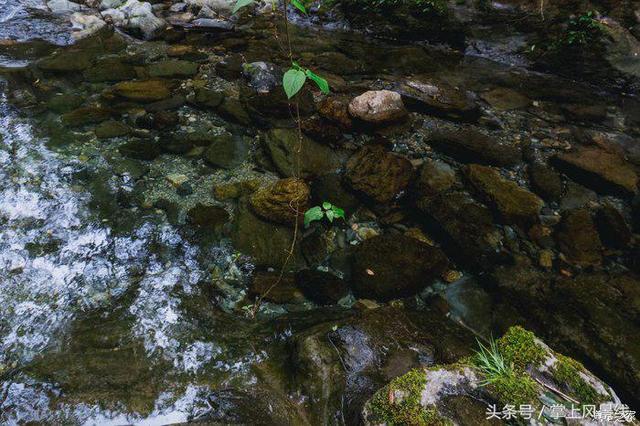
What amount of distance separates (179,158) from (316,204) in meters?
1.79

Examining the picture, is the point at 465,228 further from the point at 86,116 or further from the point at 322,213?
the point at 86,116

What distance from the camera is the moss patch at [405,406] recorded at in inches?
62.9

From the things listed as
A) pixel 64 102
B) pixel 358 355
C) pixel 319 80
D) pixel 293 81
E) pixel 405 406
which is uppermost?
pixel 293 81

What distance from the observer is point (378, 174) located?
4.04 meters

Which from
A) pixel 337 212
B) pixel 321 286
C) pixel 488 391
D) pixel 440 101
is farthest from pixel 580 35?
pixel 488 391

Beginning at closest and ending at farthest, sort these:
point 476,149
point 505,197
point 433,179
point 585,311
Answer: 1. point 585,311
2. point 505,197
3. point 433,179
4. point 476,149

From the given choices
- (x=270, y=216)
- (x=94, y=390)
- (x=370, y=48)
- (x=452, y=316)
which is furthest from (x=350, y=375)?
(x=370, y=48)

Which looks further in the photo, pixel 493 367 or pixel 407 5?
pixel 407 5

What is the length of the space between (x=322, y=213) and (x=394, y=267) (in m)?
0.78

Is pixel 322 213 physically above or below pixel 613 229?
above

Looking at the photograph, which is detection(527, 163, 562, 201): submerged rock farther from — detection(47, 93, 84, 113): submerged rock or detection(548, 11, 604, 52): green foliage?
detection(47, 93, 84, 113): submerged rock

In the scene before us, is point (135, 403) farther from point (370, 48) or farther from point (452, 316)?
point (370, 48)

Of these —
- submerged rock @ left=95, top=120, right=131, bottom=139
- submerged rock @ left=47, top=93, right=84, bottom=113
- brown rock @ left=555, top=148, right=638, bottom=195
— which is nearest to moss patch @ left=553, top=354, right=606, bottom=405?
brown rock @ left=555, top=148, right=638, bottom=195

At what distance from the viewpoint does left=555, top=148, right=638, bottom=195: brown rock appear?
4.24 meters
